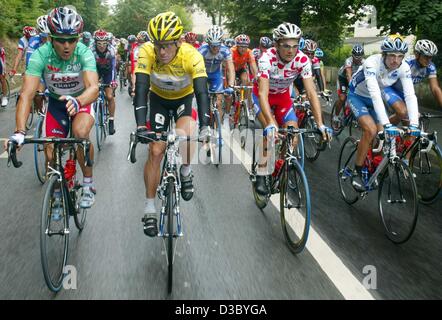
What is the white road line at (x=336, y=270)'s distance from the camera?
11.6 feet

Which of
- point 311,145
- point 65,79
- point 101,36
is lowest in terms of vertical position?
point 311,145

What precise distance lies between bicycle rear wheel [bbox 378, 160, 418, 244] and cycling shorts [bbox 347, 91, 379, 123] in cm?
125

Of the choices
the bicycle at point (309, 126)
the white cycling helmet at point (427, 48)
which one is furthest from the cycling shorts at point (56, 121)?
the white cycling helmet at point (427, 48)

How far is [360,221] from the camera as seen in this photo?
5.24 m

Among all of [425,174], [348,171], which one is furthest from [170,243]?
[425,174]

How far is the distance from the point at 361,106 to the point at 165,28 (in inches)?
127

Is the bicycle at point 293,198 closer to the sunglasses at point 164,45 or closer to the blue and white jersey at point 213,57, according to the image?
the sunglasses at point 164,45

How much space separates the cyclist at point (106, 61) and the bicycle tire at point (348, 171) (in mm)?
5132

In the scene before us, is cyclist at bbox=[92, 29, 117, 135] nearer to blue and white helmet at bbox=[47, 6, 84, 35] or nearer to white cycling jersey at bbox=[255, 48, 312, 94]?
white cycling jersey at bbox=[255, 48, 312, 94]

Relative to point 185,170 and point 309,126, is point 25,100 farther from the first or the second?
point 309,126

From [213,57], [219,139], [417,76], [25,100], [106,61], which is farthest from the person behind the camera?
[106,61]

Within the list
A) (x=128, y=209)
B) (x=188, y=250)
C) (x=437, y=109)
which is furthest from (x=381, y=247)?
(x=437, y=109)

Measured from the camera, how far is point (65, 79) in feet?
15.5
